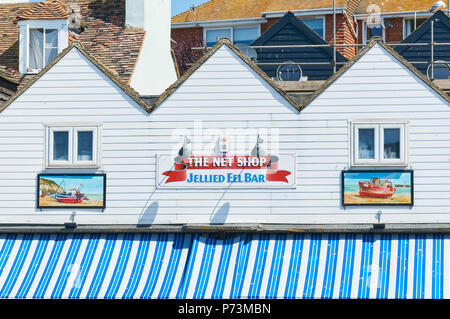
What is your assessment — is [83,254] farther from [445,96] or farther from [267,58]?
[267,58]

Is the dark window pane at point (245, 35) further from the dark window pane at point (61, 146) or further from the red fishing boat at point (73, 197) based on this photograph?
the red fishing boat at point (73, 197)

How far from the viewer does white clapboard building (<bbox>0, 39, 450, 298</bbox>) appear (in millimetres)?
22469

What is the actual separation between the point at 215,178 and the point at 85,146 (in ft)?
11.8

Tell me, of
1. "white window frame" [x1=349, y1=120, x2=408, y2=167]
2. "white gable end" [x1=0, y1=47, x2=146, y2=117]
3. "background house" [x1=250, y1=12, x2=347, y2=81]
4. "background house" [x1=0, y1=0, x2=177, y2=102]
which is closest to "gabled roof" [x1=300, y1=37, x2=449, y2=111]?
"white window frame" [x1=349, y1=120, x2=408, y2=167]

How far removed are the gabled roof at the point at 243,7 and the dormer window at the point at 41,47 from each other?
62.2ft

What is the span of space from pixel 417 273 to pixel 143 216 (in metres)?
7.10

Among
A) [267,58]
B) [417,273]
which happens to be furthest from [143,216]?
[267,58]

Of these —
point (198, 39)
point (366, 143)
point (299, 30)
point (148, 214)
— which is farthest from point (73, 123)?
point (198, 39)

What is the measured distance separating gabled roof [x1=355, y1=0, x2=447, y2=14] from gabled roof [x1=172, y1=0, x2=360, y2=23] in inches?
37.1

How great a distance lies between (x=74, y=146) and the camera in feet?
79.0

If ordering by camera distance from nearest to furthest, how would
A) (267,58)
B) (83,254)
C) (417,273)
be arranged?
(417,273)
(83,254)
(267,58)

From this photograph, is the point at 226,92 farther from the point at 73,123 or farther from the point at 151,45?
the point at 151,45

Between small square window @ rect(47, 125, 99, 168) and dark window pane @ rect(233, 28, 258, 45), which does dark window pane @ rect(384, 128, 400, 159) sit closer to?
small square window @ rect(47, 125, 99, 168)

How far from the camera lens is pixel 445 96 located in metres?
23.1
